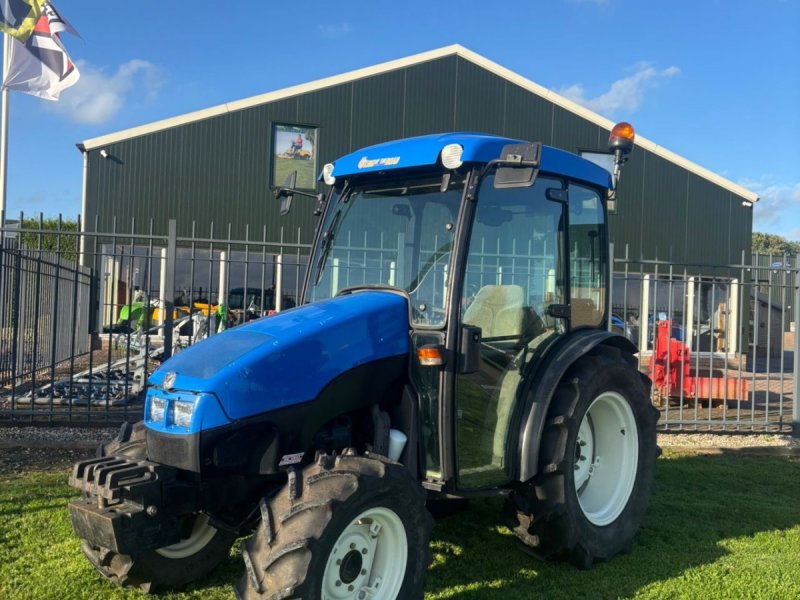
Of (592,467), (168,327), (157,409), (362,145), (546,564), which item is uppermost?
(362,145)

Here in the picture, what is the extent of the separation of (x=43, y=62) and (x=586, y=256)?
1186 centimetres

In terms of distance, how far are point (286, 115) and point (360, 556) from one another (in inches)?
624

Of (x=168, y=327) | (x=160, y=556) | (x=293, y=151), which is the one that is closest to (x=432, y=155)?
(x=160, y=556)

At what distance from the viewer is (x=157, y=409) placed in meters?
3.23

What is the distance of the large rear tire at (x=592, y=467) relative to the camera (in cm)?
389

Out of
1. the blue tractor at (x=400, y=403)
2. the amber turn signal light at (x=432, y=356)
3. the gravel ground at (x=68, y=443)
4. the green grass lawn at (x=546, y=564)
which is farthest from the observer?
the gravel ground at (x=68, y=443)

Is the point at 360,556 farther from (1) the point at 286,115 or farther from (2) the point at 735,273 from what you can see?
(2) the point at 735,273

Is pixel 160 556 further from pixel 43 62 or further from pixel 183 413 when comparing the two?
pixel 43 62

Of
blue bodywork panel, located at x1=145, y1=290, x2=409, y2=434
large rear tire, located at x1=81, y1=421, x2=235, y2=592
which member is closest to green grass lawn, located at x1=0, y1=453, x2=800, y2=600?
large rear tire, located at x1=81, y1=421, x2=235, y2=592

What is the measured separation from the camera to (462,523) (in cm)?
488

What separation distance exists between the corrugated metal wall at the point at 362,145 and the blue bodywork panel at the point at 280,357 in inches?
551

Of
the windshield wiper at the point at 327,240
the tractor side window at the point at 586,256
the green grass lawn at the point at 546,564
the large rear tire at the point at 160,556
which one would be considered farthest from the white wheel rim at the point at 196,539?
the tractor side window at the point at 586,256

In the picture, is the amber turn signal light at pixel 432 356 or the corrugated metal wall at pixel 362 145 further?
the corrugated metal wall at pixel 362 145

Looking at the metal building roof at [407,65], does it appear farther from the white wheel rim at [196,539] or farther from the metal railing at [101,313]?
the white wheel rim at [196,539]
